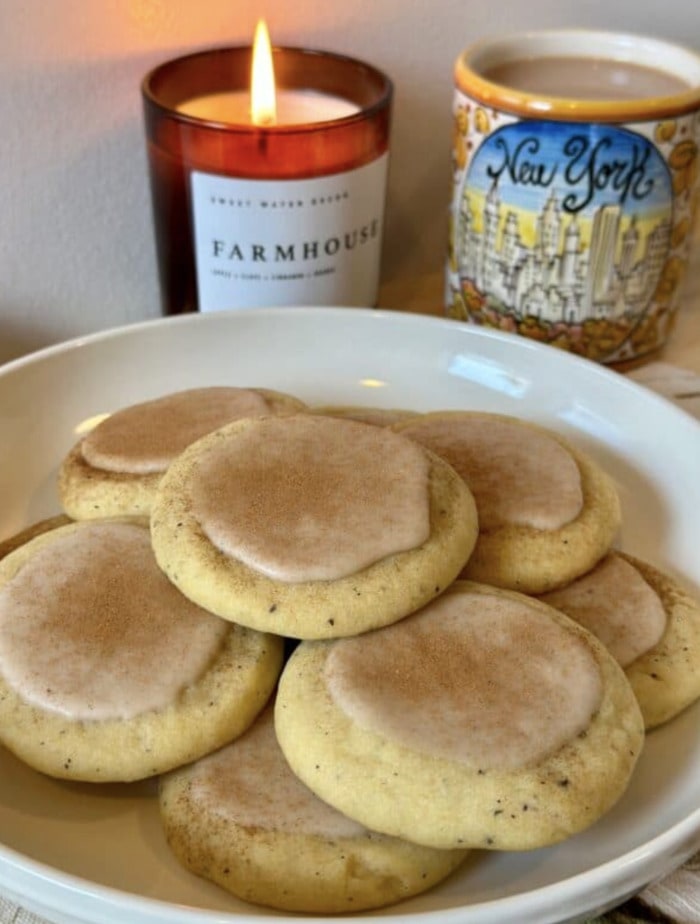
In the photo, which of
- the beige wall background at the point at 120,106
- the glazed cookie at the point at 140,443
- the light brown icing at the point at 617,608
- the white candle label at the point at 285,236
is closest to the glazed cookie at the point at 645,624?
the light brown icing at the point at 617,608

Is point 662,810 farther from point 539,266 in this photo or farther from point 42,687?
point 539,266

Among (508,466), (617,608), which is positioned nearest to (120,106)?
(508,466)

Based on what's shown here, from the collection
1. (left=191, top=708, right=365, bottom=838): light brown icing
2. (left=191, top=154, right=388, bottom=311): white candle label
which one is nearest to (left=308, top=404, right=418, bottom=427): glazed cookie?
(left=191, top=154, right=388, bottom=311): white candle label

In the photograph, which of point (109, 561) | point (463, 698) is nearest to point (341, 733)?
point (463, 698)

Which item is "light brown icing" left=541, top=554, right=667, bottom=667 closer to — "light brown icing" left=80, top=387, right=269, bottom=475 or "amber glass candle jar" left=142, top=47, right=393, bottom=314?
"light brown icing" left=80, top=387, right=269, bottom=475

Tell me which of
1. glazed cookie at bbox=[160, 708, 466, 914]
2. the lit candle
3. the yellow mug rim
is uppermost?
the yellow mug rim
